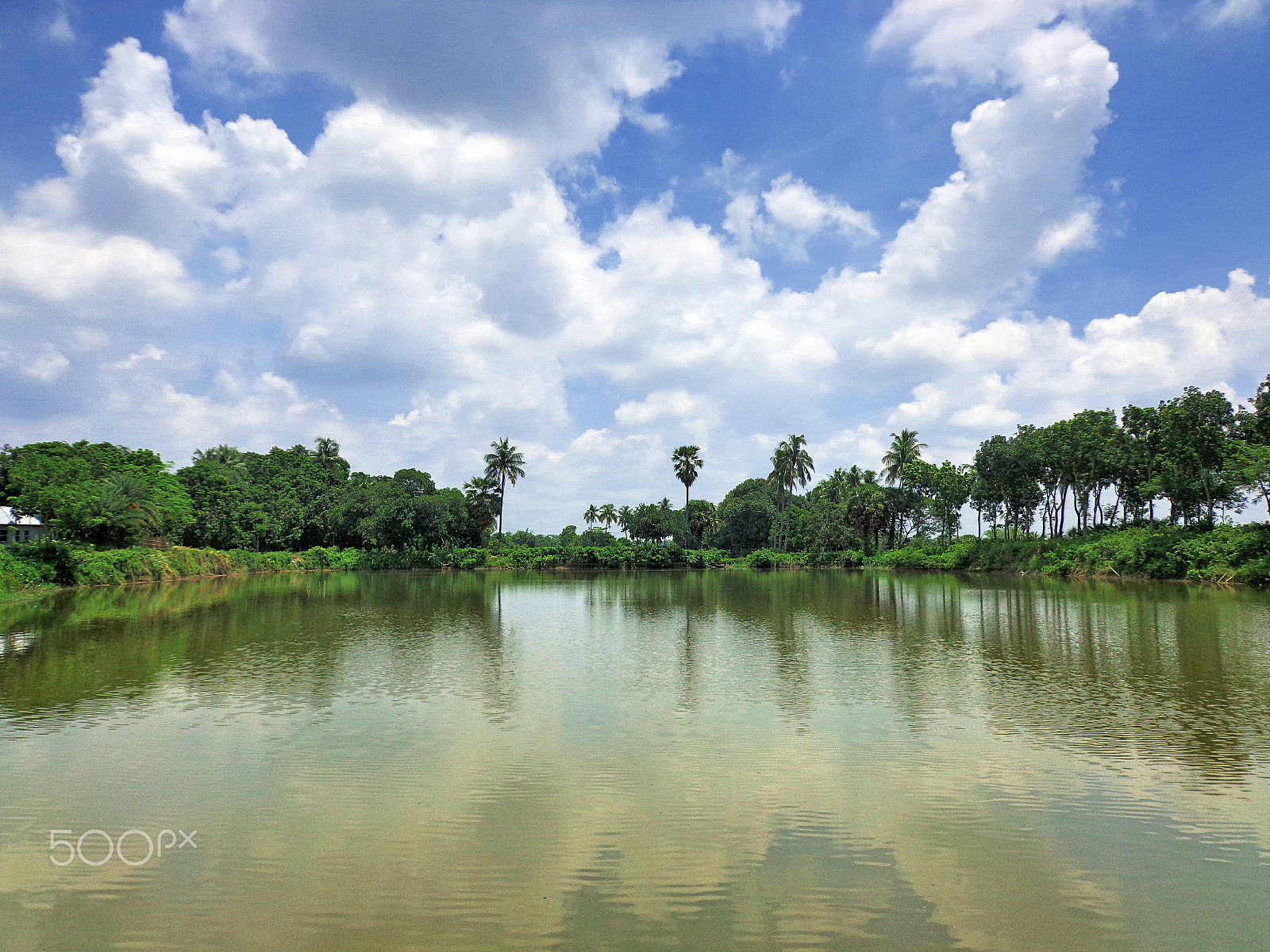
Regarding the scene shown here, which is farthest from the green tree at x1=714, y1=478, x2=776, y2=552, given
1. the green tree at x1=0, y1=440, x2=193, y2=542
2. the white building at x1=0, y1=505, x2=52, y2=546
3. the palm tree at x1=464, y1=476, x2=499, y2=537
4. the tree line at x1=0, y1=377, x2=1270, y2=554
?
the white building at x1=0, y1=505, x2=52, y2=546

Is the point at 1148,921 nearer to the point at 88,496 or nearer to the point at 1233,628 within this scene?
the point at 1233,628

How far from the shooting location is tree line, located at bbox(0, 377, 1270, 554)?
4628cm

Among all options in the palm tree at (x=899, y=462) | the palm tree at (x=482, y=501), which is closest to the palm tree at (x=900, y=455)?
the palm tree at (x=899, y=462)

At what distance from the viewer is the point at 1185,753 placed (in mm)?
9625

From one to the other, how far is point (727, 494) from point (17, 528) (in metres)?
88.1

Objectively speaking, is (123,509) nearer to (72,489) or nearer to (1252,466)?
(72,489)

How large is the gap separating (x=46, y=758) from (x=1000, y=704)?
15030mm

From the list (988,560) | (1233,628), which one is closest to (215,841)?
(1233,628)

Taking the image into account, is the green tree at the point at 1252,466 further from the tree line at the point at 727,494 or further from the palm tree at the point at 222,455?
the palm tree at the point at 222,455

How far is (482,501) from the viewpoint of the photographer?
85.5 metres

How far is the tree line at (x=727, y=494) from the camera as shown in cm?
4628

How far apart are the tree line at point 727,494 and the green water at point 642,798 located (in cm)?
3597

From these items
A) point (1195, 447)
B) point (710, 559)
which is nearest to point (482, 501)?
point (710, 559)

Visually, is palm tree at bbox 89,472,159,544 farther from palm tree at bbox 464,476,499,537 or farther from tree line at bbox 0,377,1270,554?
palm tree at bbox 464,476,499,537
